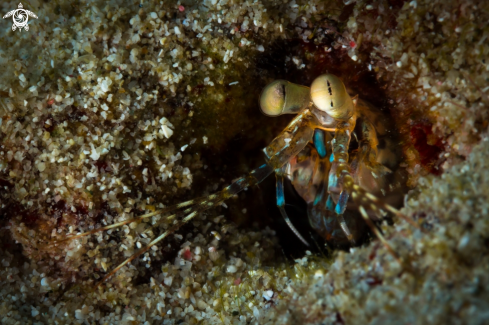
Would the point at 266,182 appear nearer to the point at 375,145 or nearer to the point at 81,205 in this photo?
the point at 375,145

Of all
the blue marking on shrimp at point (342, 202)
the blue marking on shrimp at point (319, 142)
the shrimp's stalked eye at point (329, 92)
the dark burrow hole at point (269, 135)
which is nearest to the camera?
the shrimp's stalked eye at point (329, 92)

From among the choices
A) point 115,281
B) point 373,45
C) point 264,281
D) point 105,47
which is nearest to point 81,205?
point 115,281

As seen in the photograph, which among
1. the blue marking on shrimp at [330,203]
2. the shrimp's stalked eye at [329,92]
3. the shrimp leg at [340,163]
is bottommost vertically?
the blue marking on shrimp at [330,203]

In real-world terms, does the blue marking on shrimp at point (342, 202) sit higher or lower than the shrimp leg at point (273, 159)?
lower

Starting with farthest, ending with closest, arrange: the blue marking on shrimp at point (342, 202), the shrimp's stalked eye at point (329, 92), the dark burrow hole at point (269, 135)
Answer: the dark burrow hole at point (269, 135)
the blue marking on shrimp at point (342, 202)
the shrimp's stalked eye at point (329, 92)

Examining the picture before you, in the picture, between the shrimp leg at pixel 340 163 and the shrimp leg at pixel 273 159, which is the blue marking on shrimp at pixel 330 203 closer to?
the shrimp leg at pixel 340 163

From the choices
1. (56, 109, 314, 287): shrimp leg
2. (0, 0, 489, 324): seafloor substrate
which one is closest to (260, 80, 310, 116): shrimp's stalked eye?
(56, 109, 314, 287): shrimp leg

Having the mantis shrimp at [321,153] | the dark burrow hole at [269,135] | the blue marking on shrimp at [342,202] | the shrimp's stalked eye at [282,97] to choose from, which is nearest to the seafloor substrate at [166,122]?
the dark burrow hole at [269,135]
